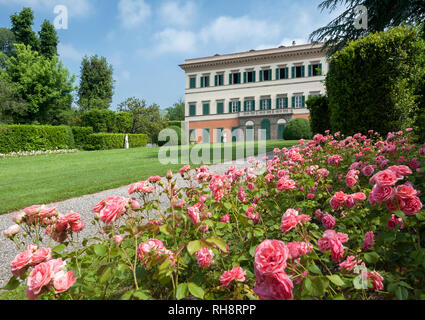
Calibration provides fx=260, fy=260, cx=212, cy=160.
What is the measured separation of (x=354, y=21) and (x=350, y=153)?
871 cm

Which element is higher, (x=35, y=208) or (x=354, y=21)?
(x=354, y=21)

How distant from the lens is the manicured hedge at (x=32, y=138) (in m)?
15.7

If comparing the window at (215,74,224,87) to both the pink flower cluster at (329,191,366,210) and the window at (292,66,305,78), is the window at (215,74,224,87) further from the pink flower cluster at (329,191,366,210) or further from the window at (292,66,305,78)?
the pink flower cluster at (329,191,366,210)

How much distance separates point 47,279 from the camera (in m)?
0.93

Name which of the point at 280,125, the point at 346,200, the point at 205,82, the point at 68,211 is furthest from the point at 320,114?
the point at 205,82

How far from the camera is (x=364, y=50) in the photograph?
620cm

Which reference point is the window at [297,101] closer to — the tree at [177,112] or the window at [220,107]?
the window at [220,107]

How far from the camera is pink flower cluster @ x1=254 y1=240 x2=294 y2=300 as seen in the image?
791 millimetres

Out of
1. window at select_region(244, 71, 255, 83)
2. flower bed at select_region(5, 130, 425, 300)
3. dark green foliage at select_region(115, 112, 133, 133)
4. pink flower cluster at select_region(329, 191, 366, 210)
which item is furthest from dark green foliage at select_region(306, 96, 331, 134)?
window at select_region(244, 71, 255, 83)

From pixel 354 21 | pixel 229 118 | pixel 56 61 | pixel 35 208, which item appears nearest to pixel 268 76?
pixel 229 118

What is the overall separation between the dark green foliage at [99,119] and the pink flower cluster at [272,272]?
83.7 ft

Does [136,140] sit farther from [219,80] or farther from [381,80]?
[381,80]

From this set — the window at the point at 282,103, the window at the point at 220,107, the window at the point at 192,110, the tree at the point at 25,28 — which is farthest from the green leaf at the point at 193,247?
the tree at the point at 25,28
